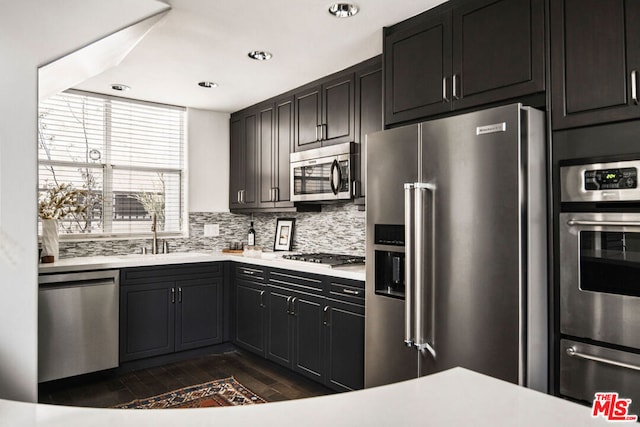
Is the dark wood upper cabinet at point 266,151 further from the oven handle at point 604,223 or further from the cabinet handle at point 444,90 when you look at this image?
the oven handle at point 604,223

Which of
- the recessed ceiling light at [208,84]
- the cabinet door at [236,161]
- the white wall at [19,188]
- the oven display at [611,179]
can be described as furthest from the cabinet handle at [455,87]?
the cabinet door at [236,161]

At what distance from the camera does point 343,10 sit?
2.54 m

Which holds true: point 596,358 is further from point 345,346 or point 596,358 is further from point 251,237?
point 251,237

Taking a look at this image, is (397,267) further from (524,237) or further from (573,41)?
(573,41)

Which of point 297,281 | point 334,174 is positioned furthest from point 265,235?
point 334,174

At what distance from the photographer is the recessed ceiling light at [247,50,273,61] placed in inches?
127

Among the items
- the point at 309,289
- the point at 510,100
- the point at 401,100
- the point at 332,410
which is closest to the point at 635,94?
the point at 510,100

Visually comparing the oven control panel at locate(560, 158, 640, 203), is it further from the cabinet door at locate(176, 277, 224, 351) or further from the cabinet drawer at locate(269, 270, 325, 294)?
the cabinet door at locate(176, 277, 224, 351)

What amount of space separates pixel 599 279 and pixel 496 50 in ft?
3.85

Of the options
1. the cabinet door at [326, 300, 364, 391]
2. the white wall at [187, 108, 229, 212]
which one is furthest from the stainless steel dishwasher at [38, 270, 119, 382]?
the cabinet door at [326, 300, 364, 391]

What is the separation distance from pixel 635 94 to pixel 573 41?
364 millimetres

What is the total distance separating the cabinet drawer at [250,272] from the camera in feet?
12.9

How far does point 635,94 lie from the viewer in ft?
5.70

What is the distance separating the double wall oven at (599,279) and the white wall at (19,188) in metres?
2.44
